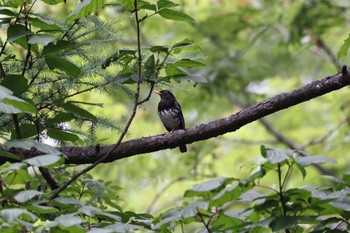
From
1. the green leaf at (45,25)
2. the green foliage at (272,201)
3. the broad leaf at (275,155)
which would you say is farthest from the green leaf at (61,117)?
the broad leaf at (275,155)

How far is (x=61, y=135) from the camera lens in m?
2.44

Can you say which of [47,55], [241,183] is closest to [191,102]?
[47,55]

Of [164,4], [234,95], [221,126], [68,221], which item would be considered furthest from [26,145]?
[234,95]

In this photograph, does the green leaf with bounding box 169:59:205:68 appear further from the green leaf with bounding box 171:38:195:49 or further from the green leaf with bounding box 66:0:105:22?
the green leaf with bounding box 66:0:105:22

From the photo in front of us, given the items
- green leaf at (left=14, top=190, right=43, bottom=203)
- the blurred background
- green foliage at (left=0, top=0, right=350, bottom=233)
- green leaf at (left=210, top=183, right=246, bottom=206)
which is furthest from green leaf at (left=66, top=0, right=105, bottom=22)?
the blurred background

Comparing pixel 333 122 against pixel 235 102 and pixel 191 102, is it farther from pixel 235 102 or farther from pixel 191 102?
pixel 191 102

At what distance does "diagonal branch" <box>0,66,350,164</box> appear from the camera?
2.65 m

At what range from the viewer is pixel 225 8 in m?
8.65

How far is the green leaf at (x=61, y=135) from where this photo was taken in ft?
7.97

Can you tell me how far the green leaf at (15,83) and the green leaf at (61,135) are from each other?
0.27 m

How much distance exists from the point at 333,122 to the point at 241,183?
21.4 feet

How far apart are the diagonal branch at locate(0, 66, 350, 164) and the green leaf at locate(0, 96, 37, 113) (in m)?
0.77

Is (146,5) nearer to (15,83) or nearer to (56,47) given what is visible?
(56,47)

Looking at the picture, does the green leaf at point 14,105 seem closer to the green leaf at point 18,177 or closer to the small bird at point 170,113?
the green leaf at point 18,177
